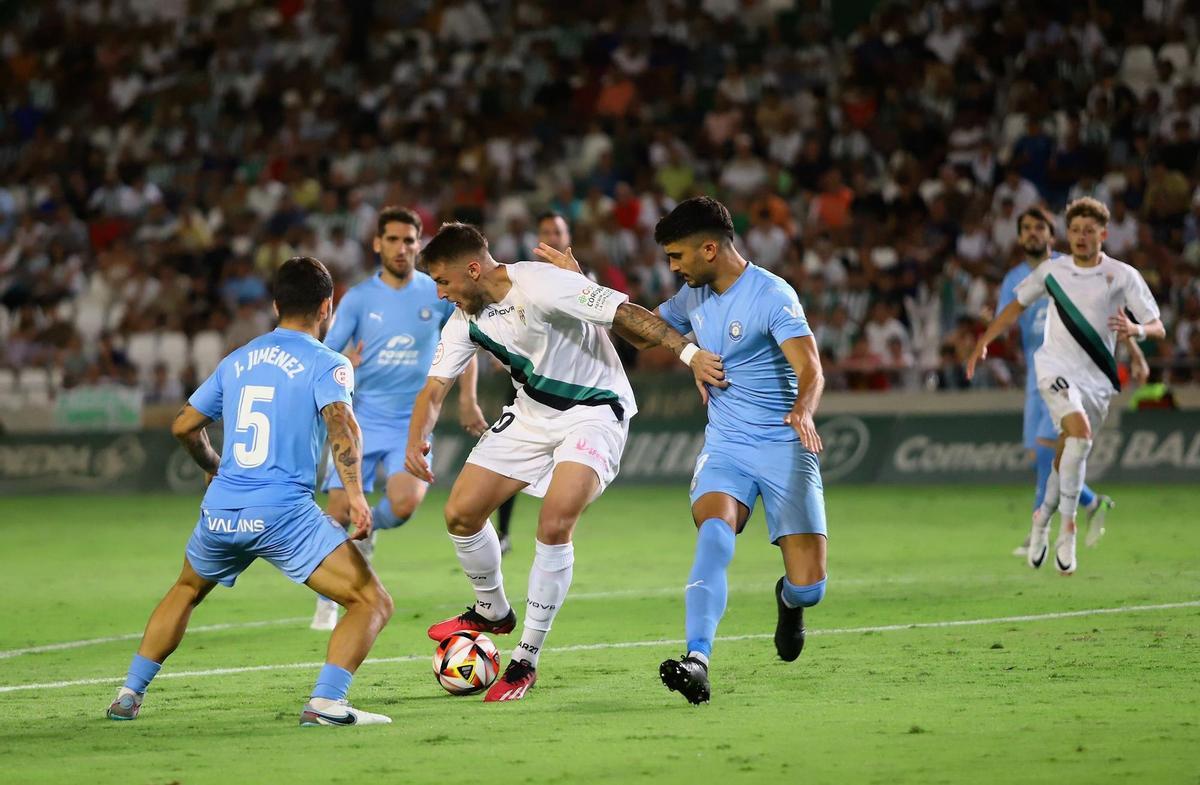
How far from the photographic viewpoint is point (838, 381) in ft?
69.5

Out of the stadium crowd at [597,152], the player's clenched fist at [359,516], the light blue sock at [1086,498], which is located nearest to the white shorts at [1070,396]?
the light blue sock at [1086,498]

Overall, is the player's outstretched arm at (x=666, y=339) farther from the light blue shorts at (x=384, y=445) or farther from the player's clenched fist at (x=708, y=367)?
the light blue shorts at (x=384, y=445)

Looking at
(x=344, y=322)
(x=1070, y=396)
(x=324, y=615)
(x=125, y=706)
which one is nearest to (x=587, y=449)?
(x=125, y=706)

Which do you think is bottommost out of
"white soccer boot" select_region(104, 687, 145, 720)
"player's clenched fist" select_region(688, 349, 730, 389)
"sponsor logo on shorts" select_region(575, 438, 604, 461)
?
"white soccer boot" select_region(104, 687, 145, 720)

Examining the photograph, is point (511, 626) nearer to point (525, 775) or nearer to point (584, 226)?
point (525, 775)

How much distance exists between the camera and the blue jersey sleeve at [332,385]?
7.41 metres

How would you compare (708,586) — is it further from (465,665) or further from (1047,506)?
(1047,506)

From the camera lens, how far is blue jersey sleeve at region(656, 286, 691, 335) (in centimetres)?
833

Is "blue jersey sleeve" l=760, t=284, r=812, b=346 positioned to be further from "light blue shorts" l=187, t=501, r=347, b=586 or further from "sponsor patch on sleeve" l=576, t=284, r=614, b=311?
"light blue shorts" l=187, t=501, r=347, b=586

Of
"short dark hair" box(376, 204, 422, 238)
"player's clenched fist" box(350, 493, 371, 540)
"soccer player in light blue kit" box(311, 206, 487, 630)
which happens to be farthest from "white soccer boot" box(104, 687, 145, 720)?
"short dark hair" box(376, 204, 422, 238)

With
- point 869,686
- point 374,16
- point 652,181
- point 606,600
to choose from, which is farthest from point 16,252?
point 869,686

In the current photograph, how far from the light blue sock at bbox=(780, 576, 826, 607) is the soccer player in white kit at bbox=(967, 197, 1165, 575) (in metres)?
4.60

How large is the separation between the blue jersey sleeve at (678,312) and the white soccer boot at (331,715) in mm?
2392

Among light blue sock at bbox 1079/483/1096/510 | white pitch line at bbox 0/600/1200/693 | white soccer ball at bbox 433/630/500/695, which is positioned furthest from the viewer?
light blue sock at bbox 1079/483/1096/510
